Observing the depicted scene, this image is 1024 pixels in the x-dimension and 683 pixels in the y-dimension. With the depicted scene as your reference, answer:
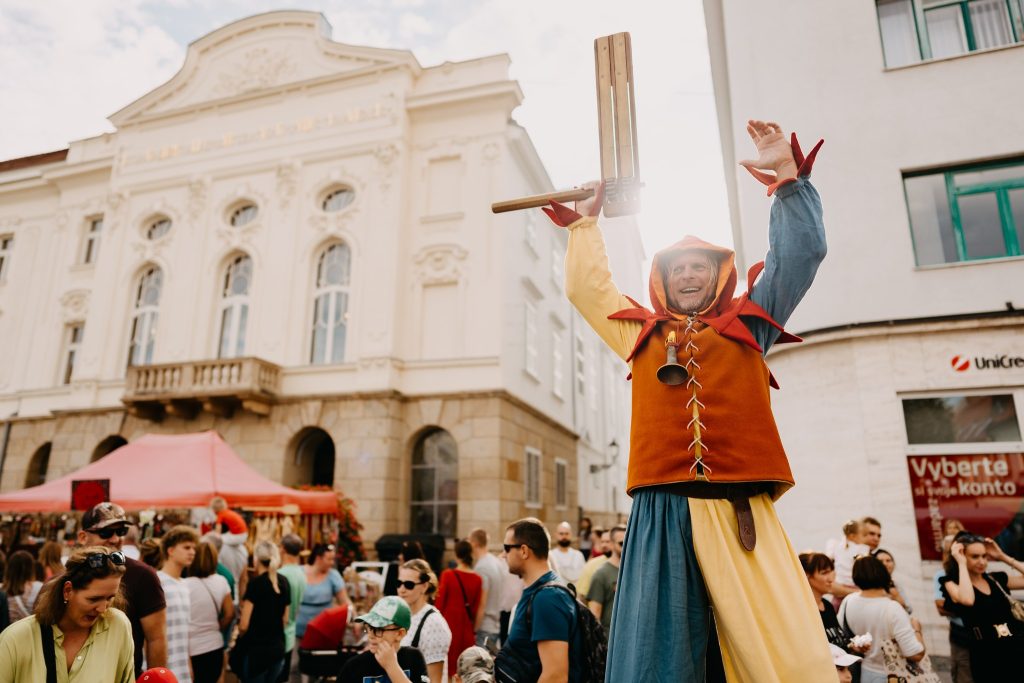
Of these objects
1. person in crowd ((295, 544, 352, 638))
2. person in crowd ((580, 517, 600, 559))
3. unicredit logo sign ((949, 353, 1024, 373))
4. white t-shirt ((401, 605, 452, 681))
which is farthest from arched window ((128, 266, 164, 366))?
unicredit logo sign ((949, 353, 1024, 373))

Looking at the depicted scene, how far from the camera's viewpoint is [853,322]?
9.55m

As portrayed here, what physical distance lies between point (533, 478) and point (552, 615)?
1609cm

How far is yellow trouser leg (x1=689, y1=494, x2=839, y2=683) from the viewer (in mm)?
1946

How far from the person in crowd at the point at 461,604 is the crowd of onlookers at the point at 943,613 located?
123 inches

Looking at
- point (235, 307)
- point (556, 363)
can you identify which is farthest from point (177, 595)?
point (556, 363)

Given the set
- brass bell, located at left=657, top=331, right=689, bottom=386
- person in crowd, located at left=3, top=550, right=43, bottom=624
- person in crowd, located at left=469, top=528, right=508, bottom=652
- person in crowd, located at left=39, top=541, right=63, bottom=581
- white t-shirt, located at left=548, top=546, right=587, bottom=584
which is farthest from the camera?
white t-shirt, located at left=548, top=546, right=587, bottom=584

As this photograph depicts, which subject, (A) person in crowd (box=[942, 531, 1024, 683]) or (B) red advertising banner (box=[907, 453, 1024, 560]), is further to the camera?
(B) red advertising banner (box=[907, 453, 1024, 560])

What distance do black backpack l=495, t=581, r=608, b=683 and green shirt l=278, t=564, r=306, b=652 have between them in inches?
146

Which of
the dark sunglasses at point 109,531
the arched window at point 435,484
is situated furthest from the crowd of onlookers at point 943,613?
the arched window at point 435,484

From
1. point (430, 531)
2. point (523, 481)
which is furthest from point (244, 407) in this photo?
point (523, 481)

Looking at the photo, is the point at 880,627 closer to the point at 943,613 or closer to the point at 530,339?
the point at 943,613

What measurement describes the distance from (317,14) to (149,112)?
6589 mm

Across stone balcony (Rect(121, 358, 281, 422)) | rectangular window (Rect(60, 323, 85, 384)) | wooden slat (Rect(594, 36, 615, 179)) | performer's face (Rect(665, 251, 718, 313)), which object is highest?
rectangular window (Rect(60, 323, 85, 384))

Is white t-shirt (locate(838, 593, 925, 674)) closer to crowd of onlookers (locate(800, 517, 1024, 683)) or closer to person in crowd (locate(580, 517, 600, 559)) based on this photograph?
crowd of onlookers (locate(800, 517, 1024, 683))
